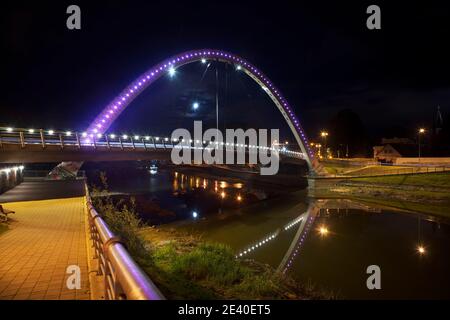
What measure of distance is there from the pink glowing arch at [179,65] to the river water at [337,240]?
10408 millimetres

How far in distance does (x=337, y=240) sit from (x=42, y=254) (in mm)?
15475

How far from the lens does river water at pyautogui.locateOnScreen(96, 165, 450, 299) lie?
12359mm

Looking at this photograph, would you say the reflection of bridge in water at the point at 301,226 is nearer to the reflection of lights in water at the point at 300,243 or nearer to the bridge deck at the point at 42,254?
the reflection of lights in water at the point at 300,243

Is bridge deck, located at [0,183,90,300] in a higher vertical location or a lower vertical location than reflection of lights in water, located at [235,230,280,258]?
higher

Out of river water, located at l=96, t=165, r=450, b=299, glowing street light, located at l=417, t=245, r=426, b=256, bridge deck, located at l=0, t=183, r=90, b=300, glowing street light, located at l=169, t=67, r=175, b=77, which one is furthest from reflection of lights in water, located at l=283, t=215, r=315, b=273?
glowing street light, located at l=169, t=67, r=175, b=77

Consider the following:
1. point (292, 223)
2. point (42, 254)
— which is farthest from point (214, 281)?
point (292, 223)

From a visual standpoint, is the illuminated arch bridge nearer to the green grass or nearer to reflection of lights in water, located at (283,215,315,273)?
the green grass

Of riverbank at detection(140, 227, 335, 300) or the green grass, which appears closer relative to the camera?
riverbank at detection(140, 227, 335, 300)

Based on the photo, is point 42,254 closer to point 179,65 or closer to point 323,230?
point 323,230

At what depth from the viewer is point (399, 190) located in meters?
35.1

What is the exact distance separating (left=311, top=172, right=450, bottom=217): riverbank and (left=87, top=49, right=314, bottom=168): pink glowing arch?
28.1 feet

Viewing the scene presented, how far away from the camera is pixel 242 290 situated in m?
9.19

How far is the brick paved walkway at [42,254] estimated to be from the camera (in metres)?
5.93
